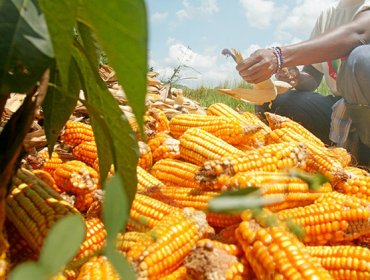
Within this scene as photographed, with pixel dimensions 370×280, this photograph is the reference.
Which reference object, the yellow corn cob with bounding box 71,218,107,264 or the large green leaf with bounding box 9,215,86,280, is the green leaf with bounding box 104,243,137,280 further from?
the yellow corn cob with bounding box 71,218,107,264

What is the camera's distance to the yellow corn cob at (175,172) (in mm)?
1696

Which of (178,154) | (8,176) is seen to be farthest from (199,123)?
(8,176)

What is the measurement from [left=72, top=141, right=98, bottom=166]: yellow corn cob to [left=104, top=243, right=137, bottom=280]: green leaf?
6.11ft

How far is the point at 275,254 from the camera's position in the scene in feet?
3.34

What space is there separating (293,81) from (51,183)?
2.85m

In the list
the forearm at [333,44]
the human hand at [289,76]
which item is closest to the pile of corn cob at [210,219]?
the forearm at [333,44]

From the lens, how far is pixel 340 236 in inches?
50.3

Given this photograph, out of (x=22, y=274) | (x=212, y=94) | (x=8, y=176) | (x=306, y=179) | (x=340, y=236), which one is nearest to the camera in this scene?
(x=22, y=274)

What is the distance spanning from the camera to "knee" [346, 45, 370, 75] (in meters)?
2.94

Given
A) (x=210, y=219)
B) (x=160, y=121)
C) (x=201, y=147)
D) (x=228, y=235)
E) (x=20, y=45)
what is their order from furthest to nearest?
(x=160, y=121)
(x=201, y=147)
(x=210, y=219)
(x=228, y=235)
(x=20, y=45)

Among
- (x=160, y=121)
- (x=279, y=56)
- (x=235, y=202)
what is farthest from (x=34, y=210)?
(x=279, y=56)

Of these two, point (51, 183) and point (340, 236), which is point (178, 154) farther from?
point (340, 236)

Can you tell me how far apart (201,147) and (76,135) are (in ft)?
2.16

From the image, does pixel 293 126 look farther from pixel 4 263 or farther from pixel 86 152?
pixel 4 263
